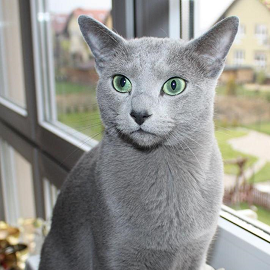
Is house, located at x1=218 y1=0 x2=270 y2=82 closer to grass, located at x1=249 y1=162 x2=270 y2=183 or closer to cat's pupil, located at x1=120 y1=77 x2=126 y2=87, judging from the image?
grass, located at x1=249 y1=162 x2=270 y2=183

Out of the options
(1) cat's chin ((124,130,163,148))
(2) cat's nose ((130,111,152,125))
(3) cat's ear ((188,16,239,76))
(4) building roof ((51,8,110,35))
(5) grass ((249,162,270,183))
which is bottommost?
(5) grass ((249,162,270,183))

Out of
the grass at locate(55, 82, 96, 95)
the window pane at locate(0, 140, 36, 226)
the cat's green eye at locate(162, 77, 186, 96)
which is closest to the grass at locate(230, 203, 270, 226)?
the cat's green eye at locate(162, 77, 186, 96)

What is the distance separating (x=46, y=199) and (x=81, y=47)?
585mm

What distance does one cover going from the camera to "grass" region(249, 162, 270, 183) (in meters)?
0.86

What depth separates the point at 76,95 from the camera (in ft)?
4.97

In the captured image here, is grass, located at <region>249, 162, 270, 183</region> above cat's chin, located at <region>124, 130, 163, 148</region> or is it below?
A: below

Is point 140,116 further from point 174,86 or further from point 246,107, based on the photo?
point 246,107

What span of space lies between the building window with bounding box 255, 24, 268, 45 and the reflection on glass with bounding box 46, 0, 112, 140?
677 mm

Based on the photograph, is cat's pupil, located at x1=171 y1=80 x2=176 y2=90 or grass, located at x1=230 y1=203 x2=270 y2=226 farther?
grass, located at x1=230 y1=203 x2=270 y2=226

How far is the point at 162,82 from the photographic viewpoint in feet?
2.02

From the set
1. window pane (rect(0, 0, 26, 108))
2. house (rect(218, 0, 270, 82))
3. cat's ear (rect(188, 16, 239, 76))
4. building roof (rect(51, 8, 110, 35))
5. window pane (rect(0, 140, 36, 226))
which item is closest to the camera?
cat's ear (rect(188, 16, 239, 76))

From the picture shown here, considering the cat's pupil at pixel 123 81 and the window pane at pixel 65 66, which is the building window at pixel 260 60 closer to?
the cat's pupil at pixel 123 81

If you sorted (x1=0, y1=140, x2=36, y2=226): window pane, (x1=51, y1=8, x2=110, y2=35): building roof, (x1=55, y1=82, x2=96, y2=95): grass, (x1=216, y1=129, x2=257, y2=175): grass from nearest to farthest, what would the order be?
1. (x1=216, y1=129, x2=257, y2=175): grass
2. (x1=51, y1=8, x2=110, y2=35): building roof
3. (x1=55, y1=82, x2=96, y2=95): grass
4. (x1=0, y1=140, x2=36, y2=226): window pane

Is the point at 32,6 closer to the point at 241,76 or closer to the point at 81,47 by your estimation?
the point at 81,47
